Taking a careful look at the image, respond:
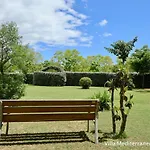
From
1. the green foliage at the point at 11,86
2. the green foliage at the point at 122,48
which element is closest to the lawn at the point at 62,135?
the green foliage at the point at 122,48

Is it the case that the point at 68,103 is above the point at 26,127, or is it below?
above

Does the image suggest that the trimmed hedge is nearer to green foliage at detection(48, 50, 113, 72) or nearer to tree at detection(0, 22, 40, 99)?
tree at detection(0, 22, 40, 99)

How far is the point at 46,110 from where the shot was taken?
5336mm

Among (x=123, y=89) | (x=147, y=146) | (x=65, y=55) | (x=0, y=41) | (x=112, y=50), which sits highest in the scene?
(x=65, y=55)

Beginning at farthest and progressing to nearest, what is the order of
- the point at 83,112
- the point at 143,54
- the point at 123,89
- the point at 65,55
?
the point at 65,55
the point at 143,54
the point at 123,89
the point at 83,112

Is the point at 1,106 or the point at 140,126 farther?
the point at 140,126

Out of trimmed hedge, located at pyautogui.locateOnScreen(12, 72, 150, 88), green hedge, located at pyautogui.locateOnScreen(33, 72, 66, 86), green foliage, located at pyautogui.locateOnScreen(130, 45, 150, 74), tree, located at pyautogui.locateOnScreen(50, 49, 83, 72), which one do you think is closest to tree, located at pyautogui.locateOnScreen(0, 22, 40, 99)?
green hedge, located at pyautogui.locateOnScreen(33, 72, 66, 86)

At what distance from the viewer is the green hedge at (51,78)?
1237 inches

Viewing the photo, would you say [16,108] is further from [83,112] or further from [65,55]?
[65,55]

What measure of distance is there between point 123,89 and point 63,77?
85.4ft

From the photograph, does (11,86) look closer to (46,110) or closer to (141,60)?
(46,110)

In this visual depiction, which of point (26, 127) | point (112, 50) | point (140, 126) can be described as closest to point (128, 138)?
point (140, 126)

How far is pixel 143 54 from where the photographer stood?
2991 cm

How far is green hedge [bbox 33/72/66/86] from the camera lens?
31422mm
